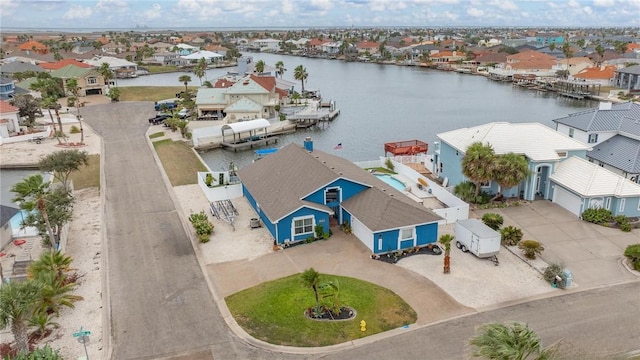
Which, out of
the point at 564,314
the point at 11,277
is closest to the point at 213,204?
the point at 11,277

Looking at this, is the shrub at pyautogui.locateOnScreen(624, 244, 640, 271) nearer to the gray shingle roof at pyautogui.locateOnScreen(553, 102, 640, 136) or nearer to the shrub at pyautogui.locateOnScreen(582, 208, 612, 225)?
the shrub at pyautogui.locateOnScreen(582, 208, 612, 225)

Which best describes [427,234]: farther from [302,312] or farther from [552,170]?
[552,170]

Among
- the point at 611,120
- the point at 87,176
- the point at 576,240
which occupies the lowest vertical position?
the point at 576,240

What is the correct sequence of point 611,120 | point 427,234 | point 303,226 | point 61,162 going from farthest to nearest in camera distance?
1. point 611,120
2. point 61,162
3. point 303,226
4. point 427,234

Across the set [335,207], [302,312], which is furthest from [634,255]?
[302,312]

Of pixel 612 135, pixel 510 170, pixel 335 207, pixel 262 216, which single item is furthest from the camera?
pixel 612 135

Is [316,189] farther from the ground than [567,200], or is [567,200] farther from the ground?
[316,189]

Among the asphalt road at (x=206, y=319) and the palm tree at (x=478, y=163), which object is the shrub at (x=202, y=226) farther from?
→ the palm tree at (x=478, y=163)

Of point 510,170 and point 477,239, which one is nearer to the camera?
point 477,239

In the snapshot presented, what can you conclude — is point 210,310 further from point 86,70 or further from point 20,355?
point 86,70
